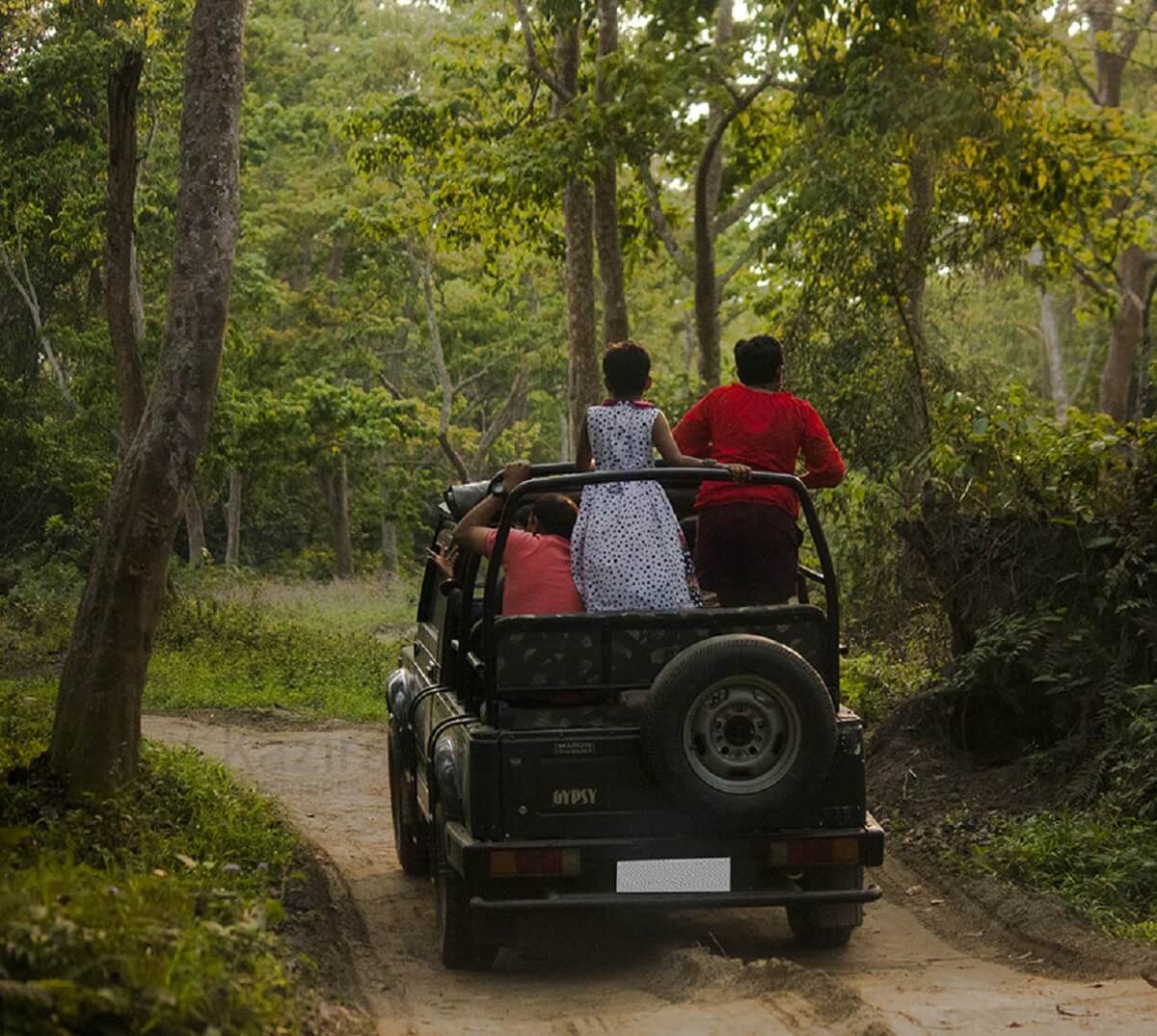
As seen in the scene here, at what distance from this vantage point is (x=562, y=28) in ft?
65.1

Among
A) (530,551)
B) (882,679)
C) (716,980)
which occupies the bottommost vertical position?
(716,980)

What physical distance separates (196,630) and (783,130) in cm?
909

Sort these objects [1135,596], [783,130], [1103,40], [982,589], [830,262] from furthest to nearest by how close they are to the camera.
A: [1103,40] → [783,130] → [830,262] → [982,589] → [1135,596]

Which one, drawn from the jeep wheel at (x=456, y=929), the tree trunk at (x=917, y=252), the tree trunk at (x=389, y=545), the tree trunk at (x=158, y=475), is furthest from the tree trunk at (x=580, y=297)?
the tree trunk at (x=389, y=545)

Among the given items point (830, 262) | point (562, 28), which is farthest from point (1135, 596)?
point (562, 28)

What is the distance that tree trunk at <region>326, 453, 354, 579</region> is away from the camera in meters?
43.3

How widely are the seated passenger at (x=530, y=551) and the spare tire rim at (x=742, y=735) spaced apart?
3.47 ft

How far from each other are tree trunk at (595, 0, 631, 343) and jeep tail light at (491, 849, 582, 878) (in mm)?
12736

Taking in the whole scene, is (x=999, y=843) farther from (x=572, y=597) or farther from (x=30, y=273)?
(x=30, y=273)

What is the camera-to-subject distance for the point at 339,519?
146 feet

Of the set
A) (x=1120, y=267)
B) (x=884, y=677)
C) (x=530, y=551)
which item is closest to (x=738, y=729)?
(x=530, y=551)

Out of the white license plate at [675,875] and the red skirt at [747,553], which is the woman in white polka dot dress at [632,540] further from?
the white license plate at [675,875]

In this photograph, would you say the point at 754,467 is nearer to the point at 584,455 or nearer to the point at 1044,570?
the point at 584,455

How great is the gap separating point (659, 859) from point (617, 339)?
43.5 ft
